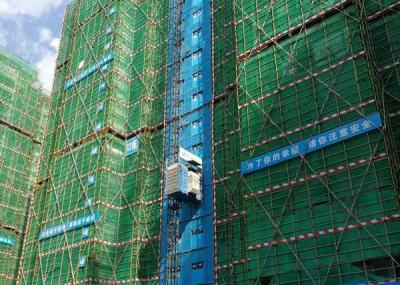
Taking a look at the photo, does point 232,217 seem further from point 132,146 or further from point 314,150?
point 132,146

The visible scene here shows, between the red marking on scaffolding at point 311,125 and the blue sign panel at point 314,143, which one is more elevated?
the red marking on scaffolding at point 311,125

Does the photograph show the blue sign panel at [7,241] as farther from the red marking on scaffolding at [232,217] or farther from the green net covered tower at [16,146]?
the red marking on scaffolding at [232,217]

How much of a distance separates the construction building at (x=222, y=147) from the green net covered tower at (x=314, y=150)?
7 cm

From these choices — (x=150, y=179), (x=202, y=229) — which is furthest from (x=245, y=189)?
(x=150, y=179)

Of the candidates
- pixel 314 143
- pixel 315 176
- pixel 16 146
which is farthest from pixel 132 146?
pixel 16 146

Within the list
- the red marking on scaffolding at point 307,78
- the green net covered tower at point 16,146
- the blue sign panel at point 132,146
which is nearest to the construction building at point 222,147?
the red marking on scaffolding at point 307,78

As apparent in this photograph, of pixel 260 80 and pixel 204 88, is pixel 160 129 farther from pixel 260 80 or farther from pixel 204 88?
pixel 260 80

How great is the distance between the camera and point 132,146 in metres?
37.7

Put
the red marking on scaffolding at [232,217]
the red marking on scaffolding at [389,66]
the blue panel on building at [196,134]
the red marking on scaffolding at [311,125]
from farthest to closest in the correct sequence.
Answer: the blue panel on building at [196,134] < the red marking on scaffolding at [232,217] < the red marking on scaffolding at [389,66] < the red marking on scaffolding at [311,125]

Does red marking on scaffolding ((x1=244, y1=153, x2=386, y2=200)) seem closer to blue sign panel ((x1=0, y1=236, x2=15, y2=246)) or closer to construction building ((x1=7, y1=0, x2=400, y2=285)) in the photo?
construction building ((x1=7, y1=0, x2=400, y2=285))

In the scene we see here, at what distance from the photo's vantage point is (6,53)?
169ft

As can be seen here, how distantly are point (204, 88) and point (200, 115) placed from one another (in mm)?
2159

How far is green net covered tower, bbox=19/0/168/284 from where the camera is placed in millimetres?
33719

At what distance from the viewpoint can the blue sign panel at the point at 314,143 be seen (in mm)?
22578
